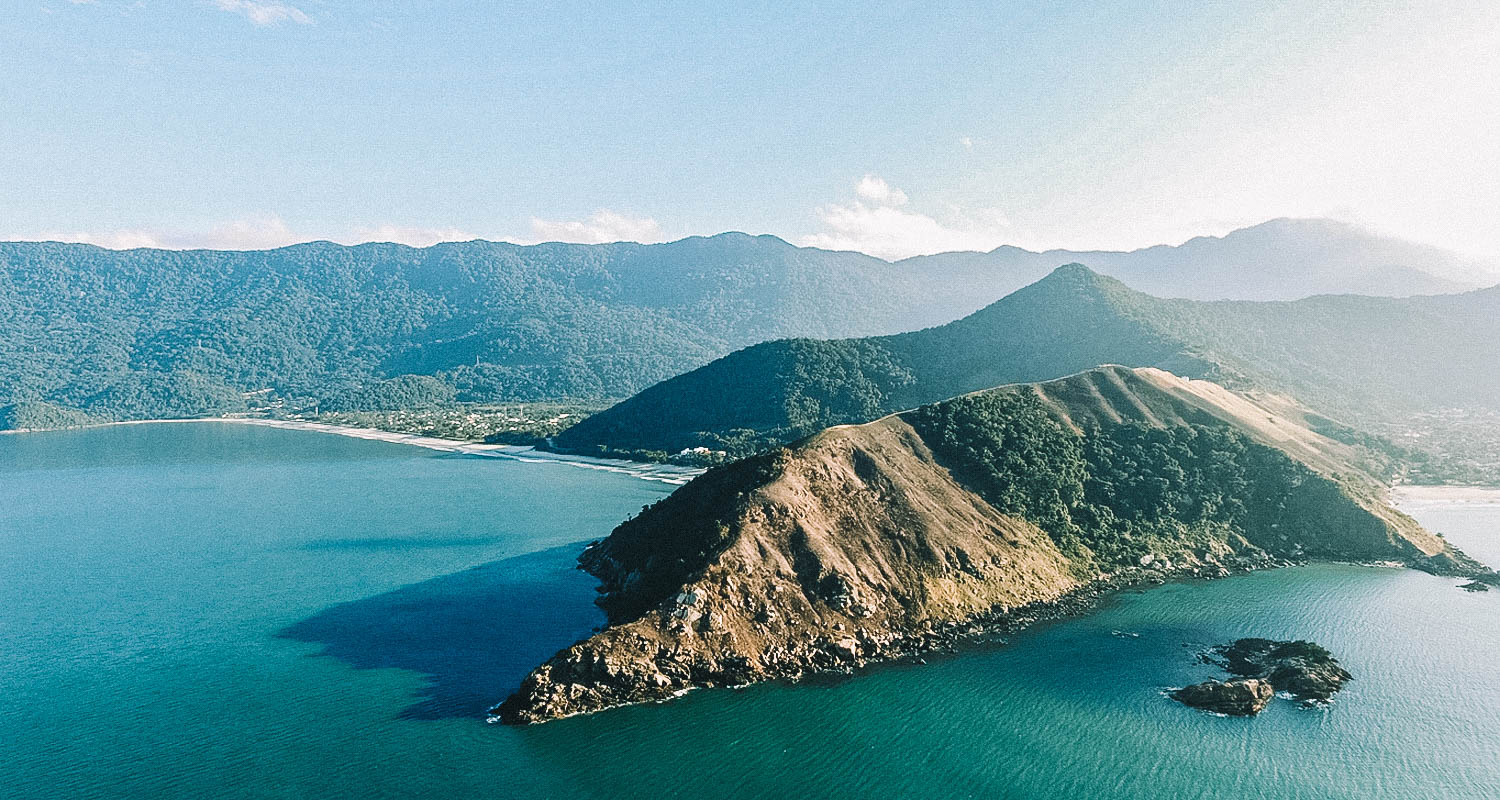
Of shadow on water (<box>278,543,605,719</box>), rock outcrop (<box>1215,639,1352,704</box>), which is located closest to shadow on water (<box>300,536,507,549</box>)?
shadow on water (<box>278,543,605,719</box>)

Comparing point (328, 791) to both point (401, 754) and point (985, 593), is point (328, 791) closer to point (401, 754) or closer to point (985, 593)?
point (401, 754)

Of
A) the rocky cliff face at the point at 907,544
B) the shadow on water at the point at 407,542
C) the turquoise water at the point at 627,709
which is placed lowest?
the turquoise water at the point at 627,709

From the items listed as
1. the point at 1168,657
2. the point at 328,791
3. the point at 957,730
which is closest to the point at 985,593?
the point at 1168,657

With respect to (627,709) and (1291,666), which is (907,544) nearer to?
(1291,666)

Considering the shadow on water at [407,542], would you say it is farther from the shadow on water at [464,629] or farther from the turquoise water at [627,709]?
the shadow on water at [464,629]

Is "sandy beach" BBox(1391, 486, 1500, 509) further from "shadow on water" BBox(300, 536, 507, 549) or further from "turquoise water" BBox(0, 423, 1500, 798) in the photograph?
"shadow on water" BBox(300, 536, 507, 549)

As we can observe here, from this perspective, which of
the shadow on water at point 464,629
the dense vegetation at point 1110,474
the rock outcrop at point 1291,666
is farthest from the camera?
the dense vegetation at point 1110,474

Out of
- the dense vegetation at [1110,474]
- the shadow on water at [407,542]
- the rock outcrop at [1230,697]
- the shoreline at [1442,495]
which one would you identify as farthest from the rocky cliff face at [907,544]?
the shadow on water at [407,542]

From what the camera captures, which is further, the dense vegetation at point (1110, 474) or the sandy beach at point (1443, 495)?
the sandy beach at point (1443, 495)

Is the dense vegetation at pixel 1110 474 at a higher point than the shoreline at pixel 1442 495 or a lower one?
higher
